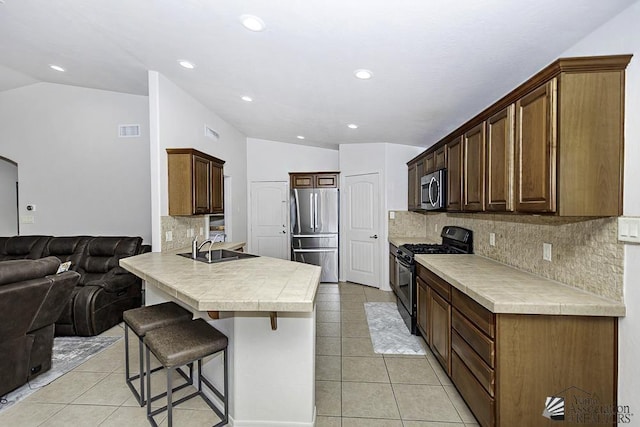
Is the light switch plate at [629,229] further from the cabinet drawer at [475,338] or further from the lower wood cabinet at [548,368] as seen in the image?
the cabinet drawer at [475,338]

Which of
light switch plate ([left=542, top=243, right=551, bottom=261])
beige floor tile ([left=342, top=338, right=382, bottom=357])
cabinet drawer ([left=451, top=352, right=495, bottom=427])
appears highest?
light switch plate ([left=542, top=243, right=551, bottom=261])

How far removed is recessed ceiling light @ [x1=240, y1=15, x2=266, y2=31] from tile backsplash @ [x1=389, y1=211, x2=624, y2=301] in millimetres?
2390

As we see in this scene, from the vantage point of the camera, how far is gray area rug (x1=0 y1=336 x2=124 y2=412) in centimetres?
236

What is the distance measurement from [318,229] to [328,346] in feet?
9.66

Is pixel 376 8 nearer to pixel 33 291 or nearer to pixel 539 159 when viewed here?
pixel 539 159

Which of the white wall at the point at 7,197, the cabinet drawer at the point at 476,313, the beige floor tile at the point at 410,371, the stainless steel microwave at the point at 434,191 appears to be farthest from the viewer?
the white wall at the point at 7,197

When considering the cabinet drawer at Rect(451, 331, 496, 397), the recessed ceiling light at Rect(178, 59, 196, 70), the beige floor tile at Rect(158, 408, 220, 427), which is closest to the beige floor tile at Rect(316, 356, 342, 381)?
the beige floor tile at Rect(158, 408, 220, 427)

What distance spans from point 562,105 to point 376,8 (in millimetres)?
1130

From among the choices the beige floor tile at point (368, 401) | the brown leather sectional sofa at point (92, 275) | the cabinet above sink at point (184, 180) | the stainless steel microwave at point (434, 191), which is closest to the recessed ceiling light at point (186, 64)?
the cabinet above sink at point (184, 180)

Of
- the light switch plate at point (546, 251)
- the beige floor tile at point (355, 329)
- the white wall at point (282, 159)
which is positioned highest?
the white wall at point (282, 159)

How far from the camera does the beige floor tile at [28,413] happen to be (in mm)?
2066

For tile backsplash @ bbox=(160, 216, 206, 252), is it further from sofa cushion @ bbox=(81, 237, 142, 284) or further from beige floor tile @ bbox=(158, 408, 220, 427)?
beige floor tile @ bbox=(158, 408, 220, 427)

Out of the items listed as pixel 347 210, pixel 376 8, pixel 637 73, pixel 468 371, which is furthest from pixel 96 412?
pixel 347 210

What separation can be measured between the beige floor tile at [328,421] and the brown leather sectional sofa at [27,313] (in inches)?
87.1
